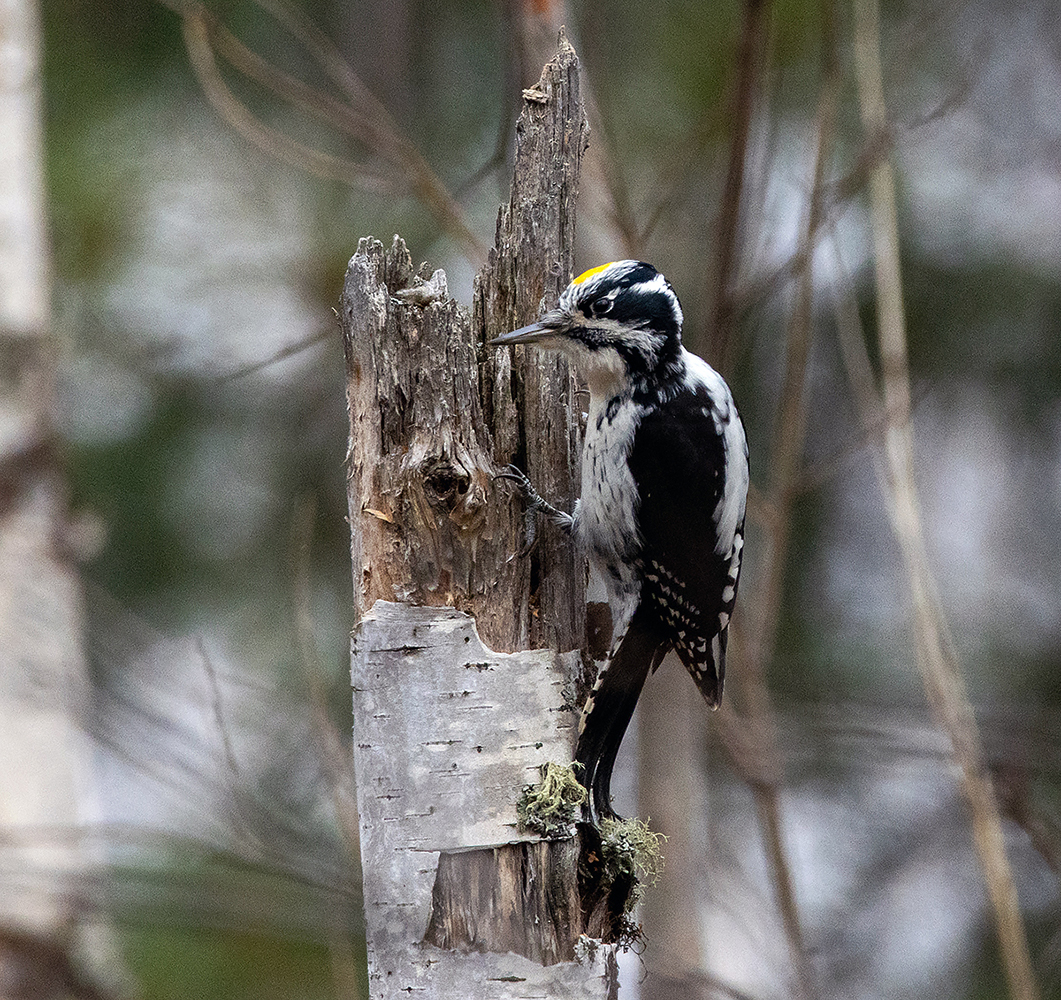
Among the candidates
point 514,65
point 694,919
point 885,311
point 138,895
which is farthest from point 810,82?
point 138,895

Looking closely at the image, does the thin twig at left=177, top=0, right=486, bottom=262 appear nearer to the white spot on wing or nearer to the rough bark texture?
the white spot on wing

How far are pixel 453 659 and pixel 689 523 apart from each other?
854 millimetres

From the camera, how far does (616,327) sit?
99.2 inches

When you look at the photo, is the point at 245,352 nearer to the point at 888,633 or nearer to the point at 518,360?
the point at 518,360

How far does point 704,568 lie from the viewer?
2.59 m

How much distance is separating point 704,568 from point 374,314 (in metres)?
0.98

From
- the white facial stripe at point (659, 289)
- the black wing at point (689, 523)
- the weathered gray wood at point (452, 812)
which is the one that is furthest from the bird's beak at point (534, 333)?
the weathered gray wood at point (452, 812)

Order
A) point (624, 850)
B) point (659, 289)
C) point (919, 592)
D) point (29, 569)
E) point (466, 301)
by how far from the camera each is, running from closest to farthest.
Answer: point (624, 850) < point (919, 592) < point (659, 289) < point (29, 569) < point (466, 301)

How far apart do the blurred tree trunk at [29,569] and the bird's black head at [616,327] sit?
2.00m

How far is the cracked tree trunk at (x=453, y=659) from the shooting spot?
6.05ft

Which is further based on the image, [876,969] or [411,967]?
[876,969]

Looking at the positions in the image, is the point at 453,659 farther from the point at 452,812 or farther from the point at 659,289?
the point at 659,289

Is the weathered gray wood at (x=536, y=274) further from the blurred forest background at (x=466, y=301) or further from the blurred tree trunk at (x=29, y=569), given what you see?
the blurred tree trunk at (x=29, y=569)

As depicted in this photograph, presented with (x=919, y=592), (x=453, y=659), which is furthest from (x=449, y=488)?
(x=919, y=592)
